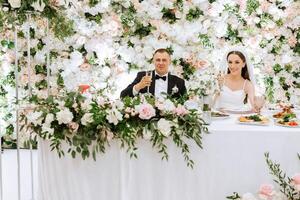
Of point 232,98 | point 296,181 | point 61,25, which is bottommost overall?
point 296,181

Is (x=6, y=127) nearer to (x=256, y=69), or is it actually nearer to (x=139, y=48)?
(x=139, y=48)

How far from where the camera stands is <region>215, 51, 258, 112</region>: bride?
445 cm

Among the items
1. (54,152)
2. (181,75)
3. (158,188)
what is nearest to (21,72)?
(181,75)

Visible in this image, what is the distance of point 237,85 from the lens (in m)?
4.52

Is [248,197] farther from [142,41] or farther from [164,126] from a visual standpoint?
[142,41]

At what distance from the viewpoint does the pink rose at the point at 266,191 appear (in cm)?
278

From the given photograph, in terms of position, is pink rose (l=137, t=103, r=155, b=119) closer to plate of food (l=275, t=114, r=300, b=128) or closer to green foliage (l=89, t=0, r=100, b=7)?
plate of food (l=275, t=114, r=300, b=128)

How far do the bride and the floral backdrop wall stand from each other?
1.12m

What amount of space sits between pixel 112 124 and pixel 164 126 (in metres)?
0.33

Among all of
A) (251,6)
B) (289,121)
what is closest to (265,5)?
(251,6)

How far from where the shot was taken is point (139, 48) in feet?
18.9

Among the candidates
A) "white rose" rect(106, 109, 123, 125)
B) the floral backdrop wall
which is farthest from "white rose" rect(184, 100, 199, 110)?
the floral backdrop wall

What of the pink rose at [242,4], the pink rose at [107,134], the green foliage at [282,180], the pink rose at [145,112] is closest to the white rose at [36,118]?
the pink rose at [107,134]

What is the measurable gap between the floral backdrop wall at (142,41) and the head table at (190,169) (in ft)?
8.88
